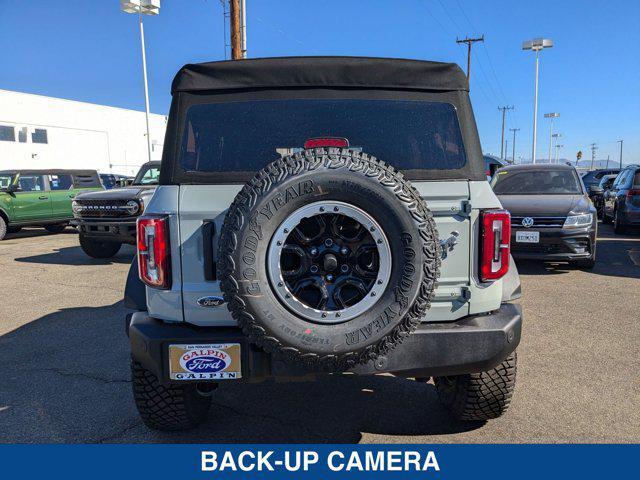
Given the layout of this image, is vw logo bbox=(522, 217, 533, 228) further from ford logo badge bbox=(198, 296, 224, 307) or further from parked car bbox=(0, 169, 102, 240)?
parked car bbox=(0, 169, 102, 240)

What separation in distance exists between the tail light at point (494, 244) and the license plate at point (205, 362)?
1.28 m

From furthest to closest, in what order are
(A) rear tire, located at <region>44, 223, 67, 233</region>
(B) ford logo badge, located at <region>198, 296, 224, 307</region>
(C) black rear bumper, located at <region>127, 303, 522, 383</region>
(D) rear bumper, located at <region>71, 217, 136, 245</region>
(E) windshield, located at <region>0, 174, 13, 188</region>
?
(A) rear tire, located at <region>44, 223, 67, 233</region> < (E) windshield, located at <region>0, 174, 13, 188</region> < (D) rear bumper, located at <region>71, 217, 136, 245</region> < (B) ford logo badge, located at <region>198, 296, 224, 307</region> < (C) black rear bumper, located at <region>127, 303, 522, 383</region>

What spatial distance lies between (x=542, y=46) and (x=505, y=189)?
102ft

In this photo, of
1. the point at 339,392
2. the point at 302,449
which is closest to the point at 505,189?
the point at 339,392

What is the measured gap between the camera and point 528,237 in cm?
718

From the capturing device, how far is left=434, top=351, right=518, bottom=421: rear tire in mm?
2803

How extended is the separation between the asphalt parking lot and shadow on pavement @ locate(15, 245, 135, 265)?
352 cm

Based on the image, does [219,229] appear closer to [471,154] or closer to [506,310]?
[471,154]

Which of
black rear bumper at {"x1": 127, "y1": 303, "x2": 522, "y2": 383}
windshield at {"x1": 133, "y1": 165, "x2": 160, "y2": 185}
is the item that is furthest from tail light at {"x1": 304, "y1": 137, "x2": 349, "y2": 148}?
windshield at {"x1": 133, "y1": 165, "x2": 160, "y2": 185}

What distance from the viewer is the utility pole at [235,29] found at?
1459 centimetres

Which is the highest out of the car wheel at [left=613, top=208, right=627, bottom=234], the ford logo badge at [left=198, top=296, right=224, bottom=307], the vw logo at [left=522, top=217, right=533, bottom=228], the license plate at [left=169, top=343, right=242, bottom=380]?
the ford logo badge at [left=198, top=296, right=224, bottom=307]

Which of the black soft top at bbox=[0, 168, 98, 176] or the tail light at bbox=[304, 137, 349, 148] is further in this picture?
the black soft top at bbox=[0, 168, 98, 176]

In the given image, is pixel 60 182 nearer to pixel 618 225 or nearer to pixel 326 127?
pixel 326 127

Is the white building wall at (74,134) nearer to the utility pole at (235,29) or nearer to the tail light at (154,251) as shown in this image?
the utility pole at (235,29)
